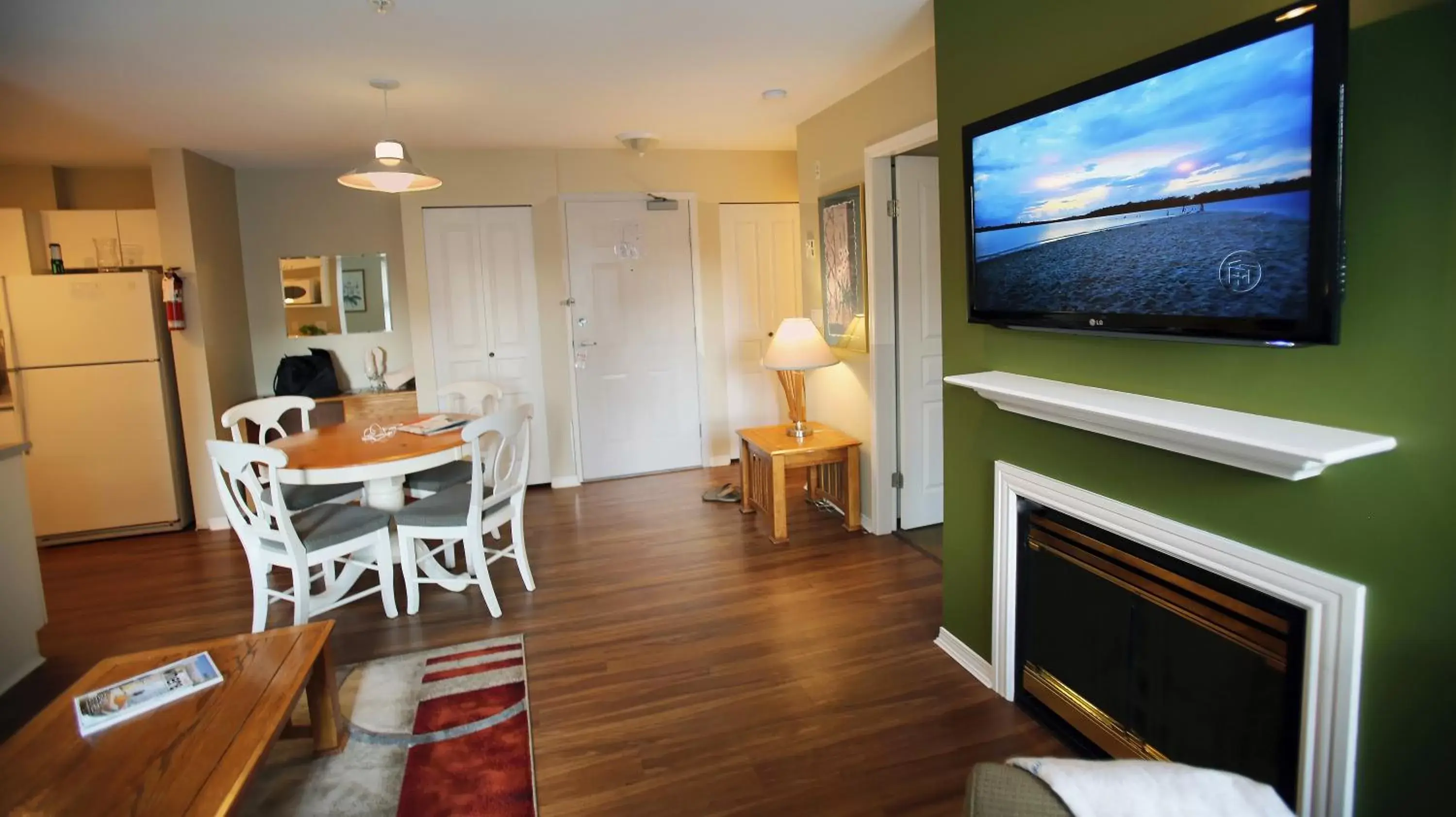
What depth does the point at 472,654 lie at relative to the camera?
3.02m

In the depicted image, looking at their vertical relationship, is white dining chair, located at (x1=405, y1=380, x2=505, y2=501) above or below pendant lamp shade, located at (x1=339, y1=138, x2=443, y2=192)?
below

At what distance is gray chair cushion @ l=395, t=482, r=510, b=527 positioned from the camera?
3.33 meters

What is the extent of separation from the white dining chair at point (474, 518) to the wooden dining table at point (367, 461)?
82mm

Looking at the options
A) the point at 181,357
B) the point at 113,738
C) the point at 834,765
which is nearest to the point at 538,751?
the point at 834,765

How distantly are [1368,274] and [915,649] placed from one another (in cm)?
195

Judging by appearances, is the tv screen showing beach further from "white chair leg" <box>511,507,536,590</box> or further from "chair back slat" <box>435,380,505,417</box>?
"chair back slat" <box>435,380,505,417</box>

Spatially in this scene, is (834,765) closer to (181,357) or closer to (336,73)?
(336,73)

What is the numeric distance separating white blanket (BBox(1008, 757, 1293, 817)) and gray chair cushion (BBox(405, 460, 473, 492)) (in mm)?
3224

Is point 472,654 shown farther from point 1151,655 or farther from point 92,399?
point 92,399

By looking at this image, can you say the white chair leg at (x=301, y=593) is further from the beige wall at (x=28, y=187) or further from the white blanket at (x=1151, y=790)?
the beige wall at (x=28, y=187)

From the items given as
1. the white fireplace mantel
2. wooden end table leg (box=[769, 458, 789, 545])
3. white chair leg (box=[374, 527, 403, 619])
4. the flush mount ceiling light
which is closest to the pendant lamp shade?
white chair leg (box=[374, 527, 403, 619])

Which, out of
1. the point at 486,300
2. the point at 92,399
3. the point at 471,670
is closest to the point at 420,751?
the point at 471,670

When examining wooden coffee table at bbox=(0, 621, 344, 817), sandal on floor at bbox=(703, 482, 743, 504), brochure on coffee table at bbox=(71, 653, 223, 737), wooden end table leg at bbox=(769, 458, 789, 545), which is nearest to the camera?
wooden coffee table at bbox=(0, 621, 344, 817)

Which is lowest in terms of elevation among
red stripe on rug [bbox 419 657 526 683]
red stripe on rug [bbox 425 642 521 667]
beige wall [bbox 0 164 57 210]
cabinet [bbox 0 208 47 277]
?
red stripe on rug [bbox 419 657 526 683]
